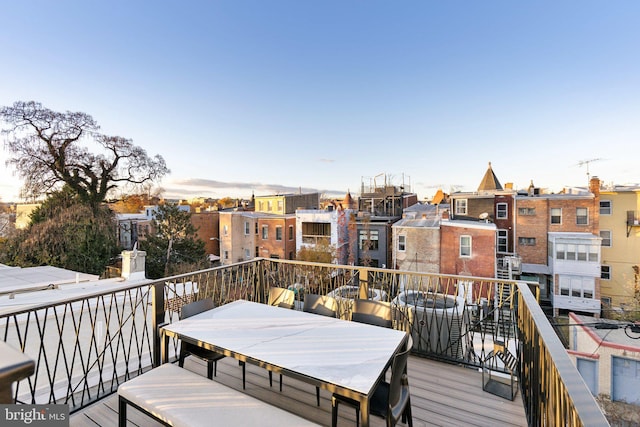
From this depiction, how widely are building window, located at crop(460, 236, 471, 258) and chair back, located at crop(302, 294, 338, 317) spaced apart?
Answer: 1517 centimetres

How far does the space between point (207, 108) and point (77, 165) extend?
8.30m

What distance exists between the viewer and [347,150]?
1688 centimetres

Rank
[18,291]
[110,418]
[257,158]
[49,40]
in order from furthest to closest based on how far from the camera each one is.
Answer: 1. [257,158]
2. [49,40]
3. [18,291]
4. [110,418]

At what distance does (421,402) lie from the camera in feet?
8.57

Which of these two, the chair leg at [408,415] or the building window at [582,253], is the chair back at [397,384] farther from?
the building window at [582,253]

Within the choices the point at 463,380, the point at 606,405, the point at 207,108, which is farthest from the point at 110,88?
the point at 606,405

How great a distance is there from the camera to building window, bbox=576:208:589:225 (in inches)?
647

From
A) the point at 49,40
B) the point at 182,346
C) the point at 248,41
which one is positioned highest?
the point at 248,41

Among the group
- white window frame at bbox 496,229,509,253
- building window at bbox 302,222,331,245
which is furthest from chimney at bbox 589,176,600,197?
building window at bbox 302,222,331,245

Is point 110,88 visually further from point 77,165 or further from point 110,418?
point 110,418

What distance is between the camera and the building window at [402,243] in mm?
17797

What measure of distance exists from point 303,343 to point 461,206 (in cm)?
2075

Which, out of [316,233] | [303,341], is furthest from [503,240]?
[303,341]

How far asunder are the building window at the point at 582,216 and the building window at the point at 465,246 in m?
6.94
